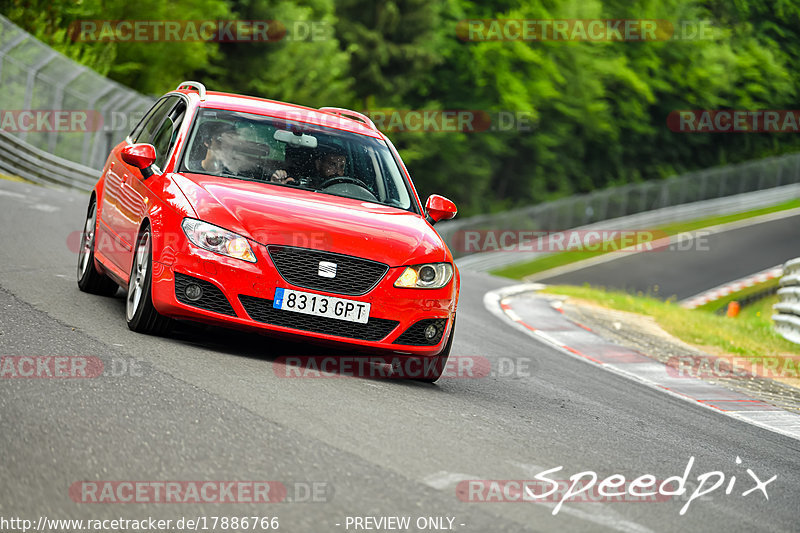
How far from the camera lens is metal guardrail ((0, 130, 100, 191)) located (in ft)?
79.6

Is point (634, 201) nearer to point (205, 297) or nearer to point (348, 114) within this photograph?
point (348, 114)

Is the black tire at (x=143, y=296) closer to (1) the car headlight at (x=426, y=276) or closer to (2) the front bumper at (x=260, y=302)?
(2) the front bumper at (x=260, y=302)

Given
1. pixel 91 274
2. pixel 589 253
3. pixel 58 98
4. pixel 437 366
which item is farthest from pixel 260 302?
pixel 589 253

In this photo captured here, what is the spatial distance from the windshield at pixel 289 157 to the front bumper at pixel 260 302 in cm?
105

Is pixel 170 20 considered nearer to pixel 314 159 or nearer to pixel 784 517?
pixel 314 159

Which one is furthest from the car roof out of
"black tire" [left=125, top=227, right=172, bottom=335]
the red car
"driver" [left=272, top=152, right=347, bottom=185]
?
"black tire" [left=125, top=227, right=172, bottom=335]

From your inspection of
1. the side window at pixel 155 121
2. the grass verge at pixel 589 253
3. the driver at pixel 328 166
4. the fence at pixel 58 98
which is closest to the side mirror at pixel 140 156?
the driver at pixel 328 166

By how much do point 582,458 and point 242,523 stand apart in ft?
7.90

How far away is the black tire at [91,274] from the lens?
31.7ft

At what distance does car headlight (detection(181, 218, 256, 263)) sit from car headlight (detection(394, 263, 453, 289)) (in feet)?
3.27

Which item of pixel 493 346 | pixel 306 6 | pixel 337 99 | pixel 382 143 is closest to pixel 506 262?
pixel 337 99

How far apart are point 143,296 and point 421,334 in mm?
1846

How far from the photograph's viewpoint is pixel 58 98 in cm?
2480

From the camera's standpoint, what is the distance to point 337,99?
49.2m
